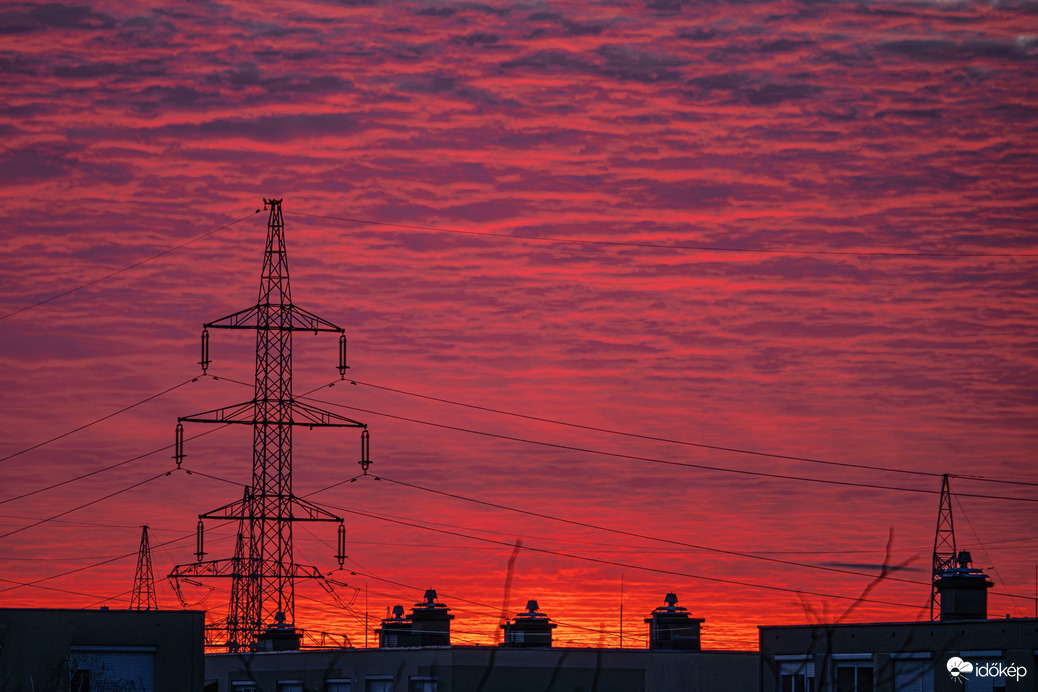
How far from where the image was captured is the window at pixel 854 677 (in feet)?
141

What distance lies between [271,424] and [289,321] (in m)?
5.20

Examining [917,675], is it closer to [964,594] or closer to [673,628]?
[964,594]

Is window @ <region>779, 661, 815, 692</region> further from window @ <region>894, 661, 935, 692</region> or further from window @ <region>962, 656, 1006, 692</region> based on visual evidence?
window @ <region>962, 656, 1006, 692</region>

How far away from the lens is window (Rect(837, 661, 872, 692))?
141 feet

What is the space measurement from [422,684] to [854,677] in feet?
56.1

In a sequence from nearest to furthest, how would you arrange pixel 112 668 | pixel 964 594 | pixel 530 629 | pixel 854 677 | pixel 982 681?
pixel 982 681, pixel 112 668, pixel 854 677, pixel 964 594, pixel 530 629

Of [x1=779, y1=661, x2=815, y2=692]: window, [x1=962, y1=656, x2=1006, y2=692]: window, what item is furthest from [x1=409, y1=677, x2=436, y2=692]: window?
[x1=962, y1=656, x2=1006, y2=692]: window

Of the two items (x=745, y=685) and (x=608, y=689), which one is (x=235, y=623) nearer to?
(x=608, y=689)

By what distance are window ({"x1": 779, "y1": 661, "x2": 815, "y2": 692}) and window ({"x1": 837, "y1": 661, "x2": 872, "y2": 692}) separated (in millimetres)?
1189

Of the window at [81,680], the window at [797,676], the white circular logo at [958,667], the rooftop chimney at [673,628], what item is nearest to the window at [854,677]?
the window at [797,676]

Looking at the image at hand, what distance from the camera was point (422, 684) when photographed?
54.0 m

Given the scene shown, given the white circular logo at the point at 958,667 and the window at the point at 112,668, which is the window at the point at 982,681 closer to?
the white circular logo at the point at 958,667

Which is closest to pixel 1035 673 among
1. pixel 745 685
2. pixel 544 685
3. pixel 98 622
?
pixel 745 685

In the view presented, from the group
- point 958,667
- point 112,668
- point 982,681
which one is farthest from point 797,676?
point 112,668
